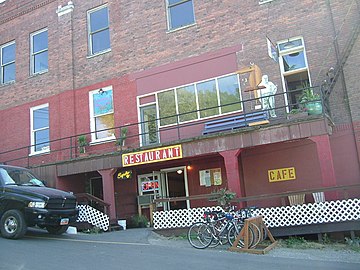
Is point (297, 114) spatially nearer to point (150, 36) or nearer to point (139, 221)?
point (139, 221)

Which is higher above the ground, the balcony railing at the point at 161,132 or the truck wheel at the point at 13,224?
the balcony railing at the point at 161,132

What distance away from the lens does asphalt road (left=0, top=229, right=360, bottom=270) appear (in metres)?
7.80

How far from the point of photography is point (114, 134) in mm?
16719

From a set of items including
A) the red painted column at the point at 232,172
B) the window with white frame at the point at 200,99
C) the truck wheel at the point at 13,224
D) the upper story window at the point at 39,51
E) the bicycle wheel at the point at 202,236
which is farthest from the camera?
the upper story window at the point at 39,51

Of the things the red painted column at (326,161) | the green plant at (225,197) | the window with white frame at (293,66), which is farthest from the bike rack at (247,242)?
the window with white frame at (293,66)

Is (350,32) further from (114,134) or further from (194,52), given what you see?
(114,134)

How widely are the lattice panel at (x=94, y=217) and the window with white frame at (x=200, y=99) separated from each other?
165 inches

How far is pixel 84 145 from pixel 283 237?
917 cm

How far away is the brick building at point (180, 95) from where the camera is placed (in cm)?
1286

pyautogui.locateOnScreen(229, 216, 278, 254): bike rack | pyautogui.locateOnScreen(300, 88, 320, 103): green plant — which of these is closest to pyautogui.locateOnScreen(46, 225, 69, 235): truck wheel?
pyautogui.locateOnScreen(229, 216, 278, 254): bike rack

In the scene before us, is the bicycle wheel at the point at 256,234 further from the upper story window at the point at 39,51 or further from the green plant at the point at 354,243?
the upper story window at the point at 39,51

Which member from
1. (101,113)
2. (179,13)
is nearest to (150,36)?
(179,13)

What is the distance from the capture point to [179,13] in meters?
16.5

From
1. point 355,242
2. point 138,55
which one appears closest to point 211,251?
point 355,242
